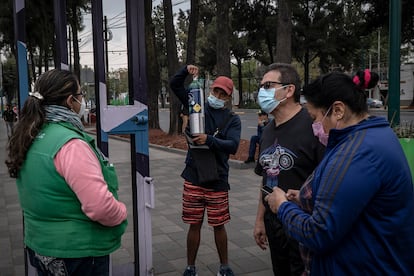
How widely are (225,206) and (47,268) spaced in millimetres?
1931

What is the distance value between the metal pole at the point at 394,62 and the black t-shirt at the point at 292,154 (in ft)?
10.5

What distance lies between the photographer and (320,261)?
1850 millimetres

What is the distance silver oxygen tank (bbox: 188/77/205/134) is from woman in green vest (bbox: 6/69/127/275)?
1269 millimetres

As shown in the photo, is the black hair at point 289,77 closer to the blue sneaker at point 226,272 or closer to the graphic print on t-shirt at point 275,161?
the graphic print on t-shirt at point 275,161

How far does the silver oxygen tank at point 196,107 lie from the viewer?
336 centimetres

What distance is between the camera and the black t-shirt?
264 centimetres

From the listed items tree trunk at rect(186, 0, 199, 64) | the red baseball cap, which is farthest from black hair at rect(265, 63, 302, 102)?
tree trunk at rect(186, 0, 199, 64)

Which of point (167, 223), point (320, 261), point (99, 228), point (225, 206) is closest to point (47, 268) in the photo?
point (99, 228)

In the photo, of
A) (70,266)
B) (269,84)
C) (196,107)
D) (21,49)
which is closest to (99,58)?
(21,49)

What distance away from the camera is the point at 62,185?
2002 millimetres

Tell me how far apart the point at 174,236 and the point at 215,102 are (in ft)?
6.88

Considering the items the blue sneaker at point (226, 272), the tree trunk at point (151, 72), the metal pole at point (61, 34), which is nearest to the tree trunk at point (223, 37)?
the tree trunk at point (151, 72)

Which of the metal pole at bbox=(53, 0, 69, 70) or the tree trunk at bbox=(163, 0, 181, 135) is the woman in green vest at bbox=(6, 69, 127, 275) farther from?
the tree trunk at bbox=(163, 0, 181, 135)

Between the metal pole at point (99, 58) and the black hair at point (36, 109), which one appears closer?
the black hair at point (36, 109)
